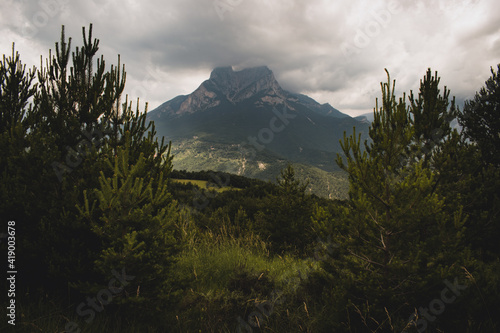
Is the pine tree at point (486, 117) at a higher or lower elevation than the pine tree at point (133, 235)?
higher

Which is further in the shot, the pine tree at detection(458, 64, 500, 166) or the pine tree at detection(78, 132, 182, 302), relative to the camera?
the pine tree at detection(458, 64, 500, 166)

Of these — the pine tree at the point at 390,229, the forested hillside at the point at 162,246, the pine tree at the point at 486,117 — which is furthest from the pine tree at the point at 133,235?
the pine tree at the point at 486,117

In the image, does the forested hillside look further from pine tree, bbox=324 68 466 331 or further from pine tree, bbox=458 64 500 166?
pine tree, bbox=458 64 500 166

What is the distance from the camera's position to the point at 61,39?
437cm

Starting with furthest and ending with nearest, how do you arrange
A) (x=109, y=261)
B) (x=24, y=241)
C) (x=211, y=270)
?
(x=211, y=270)
(x=24, y=241)
(x=109, y=261)

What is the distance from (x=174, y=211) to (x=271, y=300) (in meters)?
1.99

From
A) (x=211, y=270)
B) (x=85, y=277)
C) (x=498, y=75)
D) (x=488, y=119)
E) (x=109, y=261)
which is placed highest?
(x=498, y=75)

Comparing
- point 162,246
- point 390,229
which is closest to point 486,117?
point 390,229

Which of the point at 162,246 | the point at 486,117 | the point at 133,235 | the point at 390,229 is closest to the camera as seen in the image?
the point at 133,235

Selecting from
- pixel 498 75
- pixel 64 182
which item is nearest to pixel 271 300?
pixel 64 182

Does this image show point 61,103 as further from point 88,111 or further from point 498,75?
point 498,75

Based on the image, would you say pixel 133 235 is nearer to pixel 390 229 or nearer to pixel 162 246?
pixel 162 246

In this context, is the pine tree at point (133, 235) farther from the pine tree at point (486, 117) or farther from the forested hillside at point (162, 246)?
the pine tree at point (486, 117)

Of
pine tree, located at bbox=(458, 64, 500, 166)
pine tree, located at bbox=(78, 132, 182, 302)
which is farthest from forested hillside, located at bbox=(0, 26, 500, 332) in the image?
pine tree, located at bbox=(458, 64, 500, 166)
